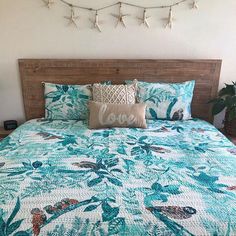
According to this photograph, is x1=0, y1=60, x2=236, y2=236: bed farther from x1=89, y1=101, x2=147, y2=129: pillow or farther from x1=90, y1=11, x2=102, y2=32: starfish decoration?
x1=90, y1=11, x2=102, y2=32: starfish decoration

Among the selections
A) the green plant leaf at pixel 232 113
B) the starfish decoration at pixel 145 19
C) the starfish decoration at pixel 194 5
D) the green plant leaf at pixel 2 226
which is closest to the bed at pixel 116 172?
the green plant leaf at pixel 2 226

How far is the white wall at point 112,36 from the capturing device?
91.7 inches

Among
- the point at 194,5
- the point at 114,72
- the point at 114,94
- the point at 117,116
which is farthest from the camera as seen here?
the point at 114,72

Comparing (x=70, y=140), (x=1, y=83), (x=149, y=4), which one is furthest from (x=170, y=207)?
(x=1, y=83)

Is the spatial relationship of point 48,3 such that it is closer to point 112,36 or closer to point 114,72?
point 112,36

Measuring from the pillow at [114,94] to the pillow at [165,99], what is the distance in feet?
0.37

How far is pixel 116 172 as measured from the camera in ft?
4.75

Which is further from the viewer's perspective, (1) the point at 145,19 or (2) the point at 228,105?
(1) the point at 145,19

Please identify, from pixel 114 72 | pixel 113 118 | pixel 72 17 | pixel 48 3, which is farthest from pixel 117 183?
pixel 48 3

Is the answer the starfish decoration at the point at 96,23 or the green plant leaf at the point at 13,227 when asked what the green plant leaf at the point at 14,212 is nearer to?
the green plant leaf at the point at 13,227

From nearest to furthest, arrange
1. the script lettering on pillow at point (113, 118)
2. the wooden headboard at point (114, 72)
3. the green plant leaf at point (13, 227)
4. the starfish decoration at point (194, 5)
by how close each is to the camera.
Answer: the green plant leaf at point (13, 227) → the script lettering on pillow at point (113, 118) → the starfish decoration at point (194, 5) → the wooden headboard at point (114, 72)

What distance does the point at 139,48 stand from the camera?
96.7 inches

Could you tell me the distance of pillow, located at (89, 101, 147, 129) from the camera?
6.84ft

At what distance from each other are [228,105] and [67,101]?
58.6 inches
